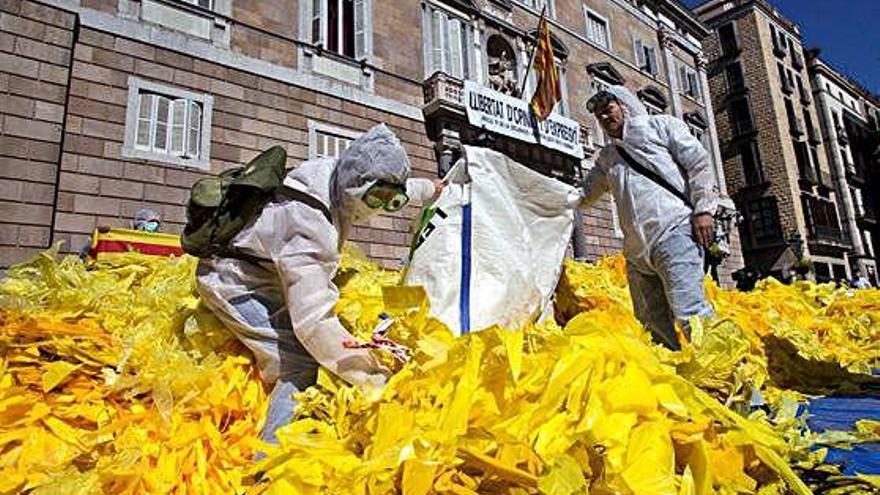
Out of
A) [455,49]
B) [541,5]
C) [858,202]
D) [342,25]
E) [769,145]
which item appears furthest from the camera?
[858,202]

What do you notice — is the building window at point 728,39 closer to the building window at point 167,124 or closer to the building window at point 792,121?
the building window at point 792,121

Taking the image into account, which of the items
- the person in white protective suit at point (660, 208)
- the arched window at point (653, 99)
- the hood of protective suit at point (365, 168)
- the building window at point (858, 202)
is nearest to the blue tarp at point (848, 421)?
the person in white protective suit at point (660, 208)

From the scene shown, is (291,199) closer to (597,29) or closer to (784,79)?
(597,29)

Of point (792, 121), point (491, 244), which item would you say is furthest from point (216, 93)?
point (792, 121)

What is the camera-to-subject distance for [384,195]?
1.58 meters

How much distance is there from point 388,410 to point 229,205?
2.79 feet

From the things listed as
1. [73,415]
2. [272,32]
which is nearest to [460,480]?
[73,415]

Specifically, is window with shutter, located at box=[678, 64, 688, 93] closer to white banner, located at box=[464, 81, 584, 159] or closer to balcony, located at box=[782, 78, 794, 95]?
white banner, located at box=[464, 81, 584, 159]

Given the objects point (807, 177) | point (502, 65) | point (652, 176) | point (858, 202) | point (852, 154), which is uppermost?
point (852, 154)

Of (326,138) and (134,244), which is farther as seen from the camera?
(326,138)

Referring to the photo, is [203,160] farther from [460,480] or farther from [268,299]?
→ [460,480]

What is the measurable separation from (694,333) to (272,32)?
355 inches

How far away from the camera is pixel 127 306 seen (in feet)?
6.13

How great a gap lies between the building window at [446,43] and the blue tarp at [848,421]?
9.96 meters
